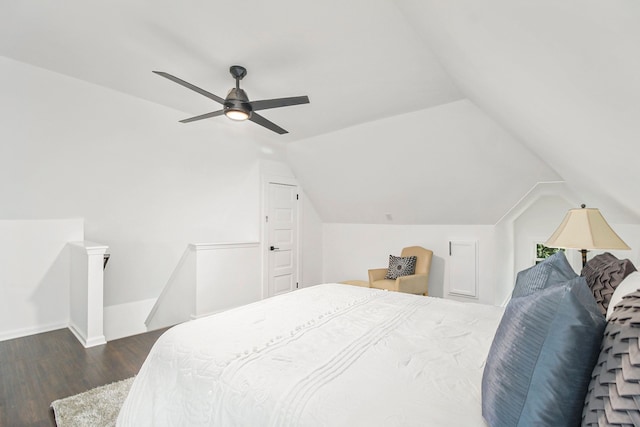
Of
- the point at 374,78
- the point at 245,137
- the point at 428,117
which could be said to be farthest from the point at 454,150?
the point at 245,137

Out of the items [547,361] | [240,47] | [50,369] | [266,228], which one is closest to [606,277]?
[547,361]

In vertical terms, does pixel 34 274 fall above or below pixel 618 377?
below

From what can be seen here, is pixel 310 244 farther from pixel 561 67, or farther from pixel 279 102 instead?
pixel 561 67

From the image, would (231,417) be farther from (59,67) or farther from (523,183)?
(523,183)

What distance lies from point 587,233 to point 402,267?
2.49m

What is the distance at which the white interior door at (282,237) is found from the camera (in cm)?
469

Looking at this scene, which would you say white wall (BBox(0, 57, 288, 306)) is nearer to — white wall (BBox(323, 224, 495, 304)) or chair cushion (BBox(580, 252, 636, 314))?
white wall (BBox(323, 224, 495, 304))

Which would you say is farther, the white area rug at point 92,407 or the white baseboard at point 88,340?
the white baseboard at point 88,340

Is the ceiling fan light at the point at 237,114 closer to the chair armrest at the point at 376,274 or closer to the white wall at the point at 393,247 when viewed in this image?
the chair armrest at the point at 376,274

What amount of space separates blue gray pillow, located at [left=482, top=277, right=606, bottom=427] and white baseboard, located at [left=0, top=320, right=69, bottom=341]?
4.01m

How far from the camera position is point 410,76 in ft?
8.79

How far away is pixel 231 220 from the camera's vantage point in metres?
4.39

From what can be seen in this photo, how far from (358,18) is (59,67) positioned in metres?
2.79

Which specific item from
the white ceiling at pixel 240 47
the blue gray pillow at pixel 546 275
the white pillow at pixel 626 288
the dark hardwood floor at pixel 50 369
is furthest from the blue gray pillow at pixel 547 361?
the dark hardwood floor at pixel 50 369
